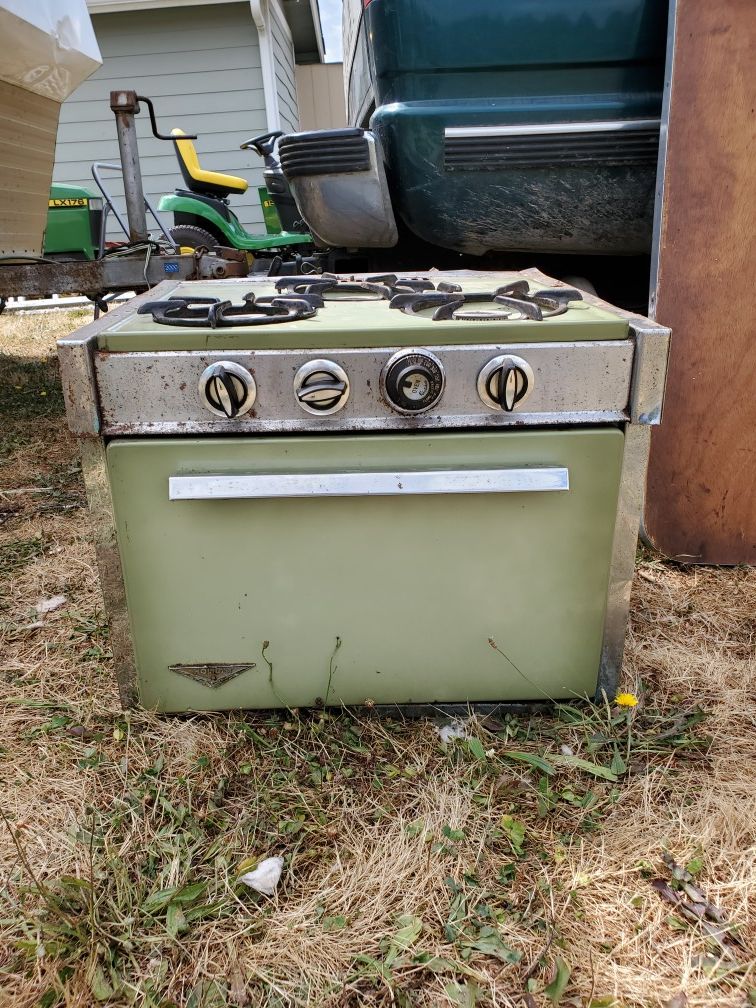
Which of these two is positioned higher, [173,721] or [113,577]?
[113,577]

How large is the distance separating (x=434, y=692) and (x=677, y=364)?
1235 mm

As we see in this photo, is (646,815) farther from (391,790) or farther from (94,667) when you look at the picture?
(94,667)

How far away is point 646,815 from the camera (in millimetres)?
1307

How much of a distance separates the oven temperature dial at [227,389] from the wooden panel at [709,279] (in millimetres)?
1346

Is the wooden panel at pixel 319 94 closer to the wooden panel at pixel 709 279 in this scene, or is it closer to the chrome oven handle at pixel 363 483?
the wooden panel at pixel 709 279

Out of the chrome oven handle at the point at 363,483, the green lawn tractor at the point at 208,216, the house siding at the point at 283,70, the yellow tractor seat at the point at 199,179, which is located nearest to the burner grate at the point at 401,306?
the chrome oven handle at the point at 363,483

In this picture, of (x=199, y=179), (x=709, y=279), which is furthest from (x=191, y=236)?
(x=709, y=279)

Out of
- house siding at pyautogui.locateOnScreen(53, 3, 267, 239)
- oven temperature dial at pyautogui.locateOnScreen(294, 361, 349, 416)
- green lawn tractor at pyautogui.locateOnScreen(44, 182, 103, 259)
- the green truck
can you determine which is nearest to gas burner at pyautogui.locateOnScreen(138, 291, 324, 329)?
oven temperature dial at pyautogui.locateOnScreen(294, 361, 349, 416)

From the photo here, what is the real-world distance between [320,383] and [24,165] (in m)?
3.08

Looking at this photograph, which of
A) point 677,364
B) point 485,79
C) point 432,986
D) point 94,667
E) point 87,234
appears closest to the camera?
point 432,986

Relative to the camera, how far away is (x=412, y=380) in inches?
47.7

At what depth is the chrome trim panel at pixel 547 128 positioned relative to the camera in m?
2.47

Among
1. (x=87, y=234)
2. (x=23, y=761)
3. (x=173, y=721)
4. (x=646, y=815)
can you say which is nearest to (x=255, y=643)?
(x=173, y=721)

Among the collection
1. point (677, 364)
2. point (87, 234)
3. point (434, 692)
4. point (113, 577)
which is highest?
point (87, 234)
